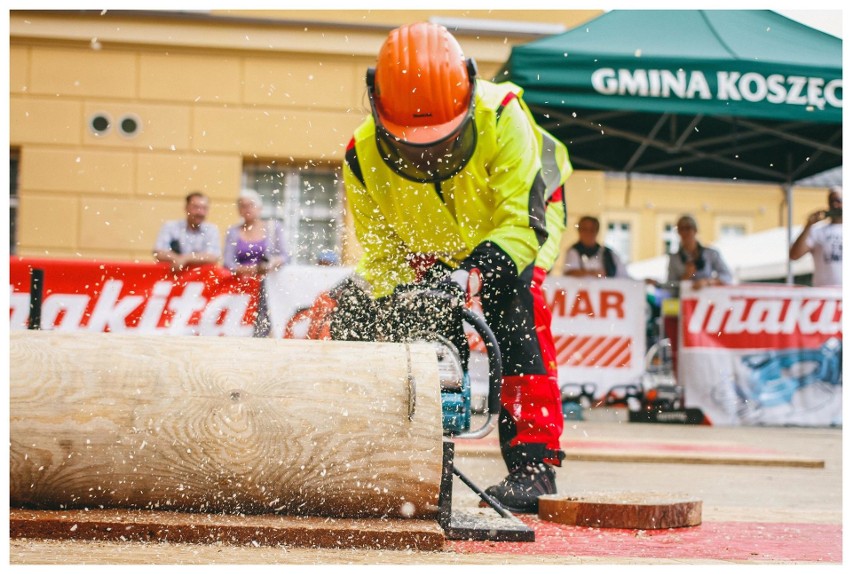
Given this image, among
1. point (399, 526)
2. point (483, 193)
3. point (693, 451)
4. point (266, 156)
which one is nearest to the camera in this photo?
point (399, 526)

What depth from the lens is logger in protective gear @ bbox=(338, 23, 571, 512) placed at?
3.54 m

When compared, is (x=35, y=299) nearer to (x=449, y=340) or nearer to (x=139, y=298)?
(x=449, y=340)

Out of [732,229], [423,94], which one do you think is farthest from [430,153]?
[732,229]

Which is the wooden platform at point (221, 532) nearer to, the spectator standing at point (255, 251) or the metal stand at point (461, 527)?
the metal stand at point (461, 527)

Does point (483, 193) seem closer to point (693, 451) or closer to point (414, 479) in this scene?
point (414, 479)

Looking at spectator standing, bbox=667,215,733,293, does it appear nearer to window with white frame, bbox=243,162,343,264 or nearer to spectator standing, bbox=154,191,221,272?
window with white frame, bbox=243,162,343,264

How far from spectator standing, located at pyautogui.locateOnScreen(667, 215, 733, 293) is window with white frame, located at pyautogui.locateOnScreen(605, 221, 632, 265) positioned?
26.2 m

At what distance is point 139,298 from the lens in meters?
7.90

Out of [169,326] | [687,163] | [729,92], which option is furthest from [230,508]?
[687,163]

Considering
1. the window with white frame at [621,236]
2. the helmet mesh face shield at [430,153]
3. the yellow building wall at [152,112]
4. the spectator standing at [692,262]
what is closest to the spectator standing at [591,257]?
the spectator standing at [692,262]

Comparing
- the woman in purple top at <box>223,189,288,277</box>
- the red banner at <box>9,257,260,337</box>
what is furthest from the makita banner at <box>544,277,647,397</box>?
the red banner at <box>9,257,260,337</box>

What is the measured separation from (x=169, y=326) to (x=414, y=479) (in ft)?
16.7

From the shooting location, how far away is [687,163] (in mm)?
11844

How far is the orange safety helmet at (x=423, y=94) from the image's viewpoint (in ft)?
11.5
